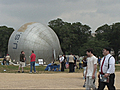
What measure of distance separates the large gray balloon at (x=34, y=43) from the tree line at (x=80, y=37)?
110ft

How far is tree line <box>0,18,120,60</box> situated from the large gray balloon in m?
33.6

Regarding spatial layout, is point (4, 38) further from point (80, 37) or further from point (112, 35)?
point (112, 35)

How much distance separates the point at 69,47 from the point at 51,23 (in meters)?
14.1

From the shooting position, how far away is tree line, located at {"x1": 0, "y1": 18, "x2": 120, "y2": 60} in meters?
74.6

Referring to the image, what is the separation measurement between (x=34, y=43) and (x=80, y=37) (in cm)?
4912

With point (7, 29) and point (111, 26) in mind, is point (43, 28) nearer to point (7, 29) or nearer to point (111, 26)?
point (111, 26)

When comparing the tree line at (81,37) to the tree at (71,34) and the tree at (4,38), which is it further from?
the tree at (4,38)

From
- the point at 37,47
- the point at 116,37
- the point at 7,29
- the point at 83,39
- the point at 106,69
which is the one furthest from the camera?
the point at 7,29

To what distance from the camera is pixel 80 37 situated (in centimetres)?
8556

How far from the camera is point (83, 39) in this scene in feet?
281

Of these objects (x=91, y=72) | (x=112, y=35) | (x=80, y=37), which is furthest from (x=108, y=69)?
(x=80, y=37)

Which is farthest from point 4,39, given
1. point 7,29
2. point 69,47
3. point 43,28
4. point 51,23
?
point 43,28

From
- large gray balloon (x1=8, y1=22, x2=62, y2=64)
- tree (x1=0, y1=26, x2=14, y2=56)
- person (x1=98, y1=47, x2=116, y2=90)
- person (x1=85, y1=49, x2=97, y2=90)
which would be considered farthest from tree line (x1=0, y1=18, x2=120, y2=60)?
person (x1=98, y1=47, x2=116, y2=90)

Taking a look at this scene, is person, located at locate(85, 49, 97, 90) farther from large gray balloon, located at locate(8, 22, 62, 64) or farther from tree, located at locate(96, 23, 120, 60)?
tree, located at locate(96, 23, 120, 60)
